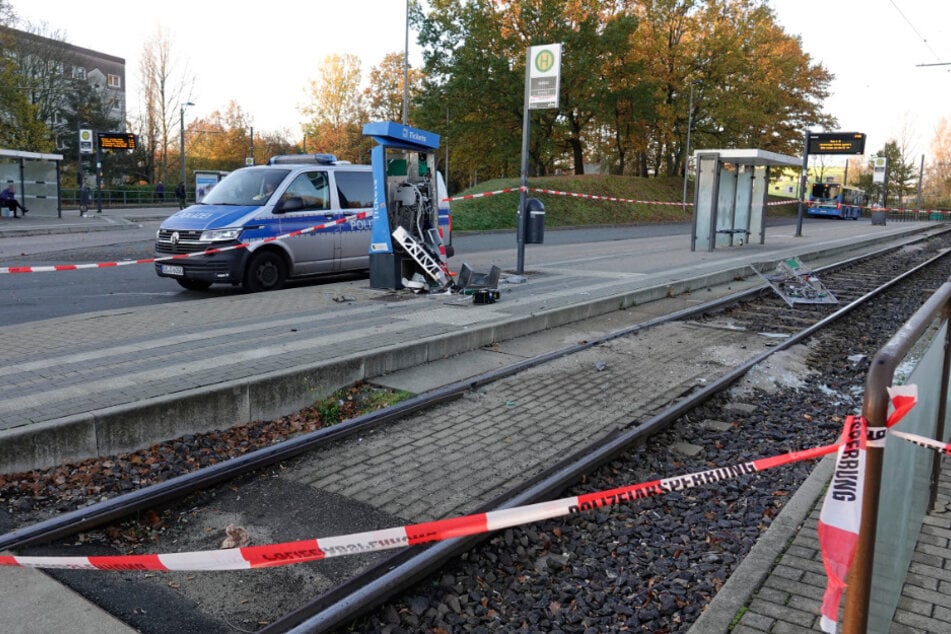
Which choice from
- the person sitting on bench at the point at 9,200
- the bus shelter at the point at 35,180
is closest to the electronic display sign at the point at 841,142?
the bus shelter at the point at 35,180

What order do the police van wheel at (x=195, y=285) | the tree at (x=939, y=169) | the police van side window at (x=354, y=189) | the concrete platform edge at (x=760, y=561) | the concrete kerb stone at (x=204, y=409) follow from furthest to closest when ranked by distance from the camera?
1. the tree at (x=939, y=169)
2. the police van side window at (x=354, y=189)
3. the police van wheel at (x=195, y=285)
4. the concrete kerb stone at (x=204, y=409)
5. the concrete platform edge at (x=760, y=561)

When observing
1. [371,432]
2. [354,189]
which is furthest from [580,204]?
[371,432]

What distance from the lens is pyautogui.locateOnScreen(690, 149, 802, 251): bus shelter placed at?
20.7m

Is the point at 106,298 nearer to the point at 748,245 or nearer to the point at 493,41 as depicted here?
the point at 748,245

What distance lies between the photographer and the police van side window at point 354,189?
12.6 m

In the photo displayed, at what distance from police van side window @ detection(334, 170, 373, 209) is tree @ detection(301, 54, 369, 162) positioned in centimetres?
4978

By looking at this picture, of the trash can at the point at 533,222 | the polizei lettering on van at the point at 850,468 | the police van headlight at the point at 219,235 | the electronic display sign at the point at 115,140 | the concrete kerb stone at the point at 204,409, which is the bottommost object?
the concrete kerb stone at the point at 204,409

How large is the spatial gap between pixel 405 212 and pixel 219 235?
2807 mm

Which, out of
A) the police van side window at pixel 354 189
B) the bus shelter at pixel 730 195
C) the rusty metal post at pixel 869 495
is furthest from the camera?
the bus shelter at pixel 730 195

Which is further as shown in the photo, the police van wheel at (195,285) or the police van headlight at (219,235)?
the police van wheel at (195,285)

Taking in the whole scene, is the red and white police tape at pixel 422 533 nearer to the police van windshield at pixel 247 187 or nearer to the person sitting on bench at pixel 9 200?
the police van windshield at pixel 247 187

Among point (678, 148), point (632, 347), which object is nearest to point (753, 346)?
point (632, 347)

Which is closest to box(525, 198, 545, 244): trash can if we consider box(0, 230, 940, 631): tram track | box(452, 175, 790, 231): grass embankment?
box(0, 230, 940, 631): tram track

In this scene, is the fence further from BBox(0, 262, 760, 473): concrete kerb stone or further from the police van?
BBox(0, 262, 760, 473): concrete kerb stone
